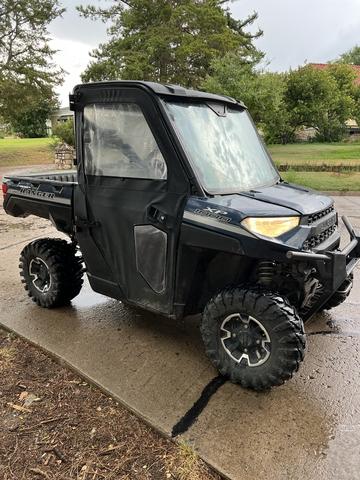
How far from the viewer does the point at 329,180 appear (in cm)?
1189

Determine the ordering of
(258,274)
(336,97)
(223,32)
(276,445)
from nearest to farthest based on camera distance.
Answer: (276,445)
(258,274)
(223,32)
(336,97)

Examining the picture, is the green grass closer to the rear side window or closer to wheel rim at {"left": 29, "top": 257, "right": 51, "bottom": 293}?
wheel rim at {"left": 29, "top": 257, "right": 51, "bottom": 293}

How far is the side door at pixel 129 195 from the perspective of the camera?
108 inches

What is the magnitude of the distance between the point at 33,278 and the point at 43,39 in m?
22.5

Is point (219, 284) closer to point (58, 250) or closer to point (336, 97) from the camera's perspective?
point (58, 250)

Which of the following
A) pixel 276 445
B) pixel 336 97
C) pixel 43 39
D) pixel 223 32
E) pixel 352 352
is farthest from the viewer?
pixel 336 97

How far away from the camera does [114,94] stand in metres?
2.89

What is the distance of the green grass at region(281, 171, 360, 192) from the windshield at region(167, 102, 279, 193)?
Result: 7.47 meters

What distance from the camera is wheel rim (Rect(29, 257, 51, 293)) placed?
3.88 metres

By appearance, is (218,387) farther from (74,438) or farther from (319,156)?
(319,156)

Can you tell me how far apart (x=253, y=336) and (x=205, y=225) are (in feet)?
2.55

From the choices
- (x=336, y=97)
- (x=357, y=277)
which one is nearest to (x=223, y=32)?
(x=336, y=97)

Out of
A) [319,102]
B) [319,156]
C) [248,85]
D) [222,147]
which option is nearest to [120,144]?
[222,147]

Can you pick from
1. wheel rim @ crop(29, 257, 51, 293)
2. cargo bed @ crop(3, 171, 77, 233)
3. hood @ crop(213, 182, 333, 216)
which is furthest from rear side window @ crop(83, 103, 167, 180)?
wheel rim @ crop(29, 257, 51, 293)
